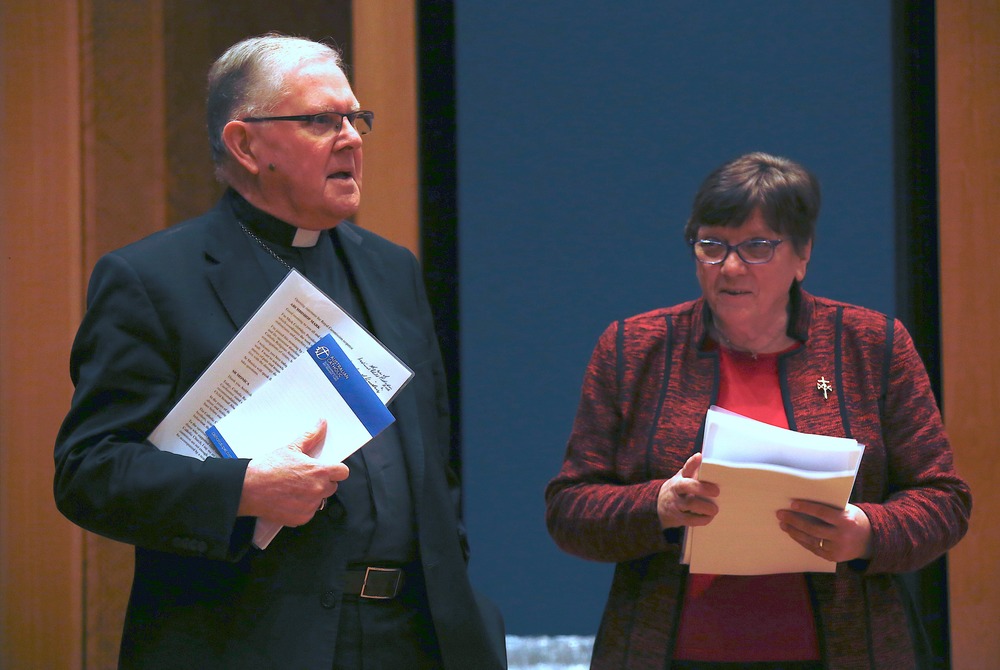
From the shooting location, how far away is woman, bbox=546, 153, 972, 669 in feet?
6.89

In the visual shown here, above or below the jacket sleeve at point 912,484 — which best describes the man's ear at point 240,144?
above

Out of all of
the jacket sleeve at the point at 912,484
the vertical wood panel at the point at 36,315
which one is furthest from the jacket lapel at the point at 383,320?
the vertical wood panel at the point at 36,315

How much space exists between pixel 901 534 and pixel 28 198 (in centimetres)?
276

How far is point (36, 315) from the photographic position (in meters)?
3.37

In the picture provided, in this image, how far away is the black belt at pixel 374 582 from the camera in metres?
1.92

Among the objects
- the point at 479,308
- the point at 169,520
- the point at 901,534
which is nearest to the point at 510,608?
the point at 479,308

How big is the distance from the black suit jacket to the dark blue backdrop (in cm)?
138

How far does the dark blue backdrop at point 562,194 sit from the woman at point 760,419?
106 cm

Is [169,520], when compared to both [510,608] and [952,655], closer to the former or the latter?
[510,608]

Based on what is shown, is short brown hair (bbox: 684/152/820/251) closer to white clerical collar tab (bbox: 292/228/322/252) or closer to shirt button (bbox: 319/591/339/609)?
white clerical collar tab (bbox: 292/228/322/252)

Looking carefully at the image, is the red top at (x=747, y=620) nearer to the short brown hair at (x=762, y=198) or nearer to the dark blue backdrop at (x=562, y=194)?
the short brown hair at (x=762, y=198)

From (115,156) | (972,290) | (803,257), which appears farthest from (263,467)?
(972,290)

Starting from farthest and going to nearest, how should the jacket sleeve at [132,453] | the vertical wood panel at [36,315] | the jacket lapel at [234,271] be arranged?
1. the vertical wood panel at [36,315]
2. the jacket lapel at [234,271]
3. the jacket sleeve at [132,453]

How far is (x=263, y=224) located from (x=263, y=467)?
23.6 inches
